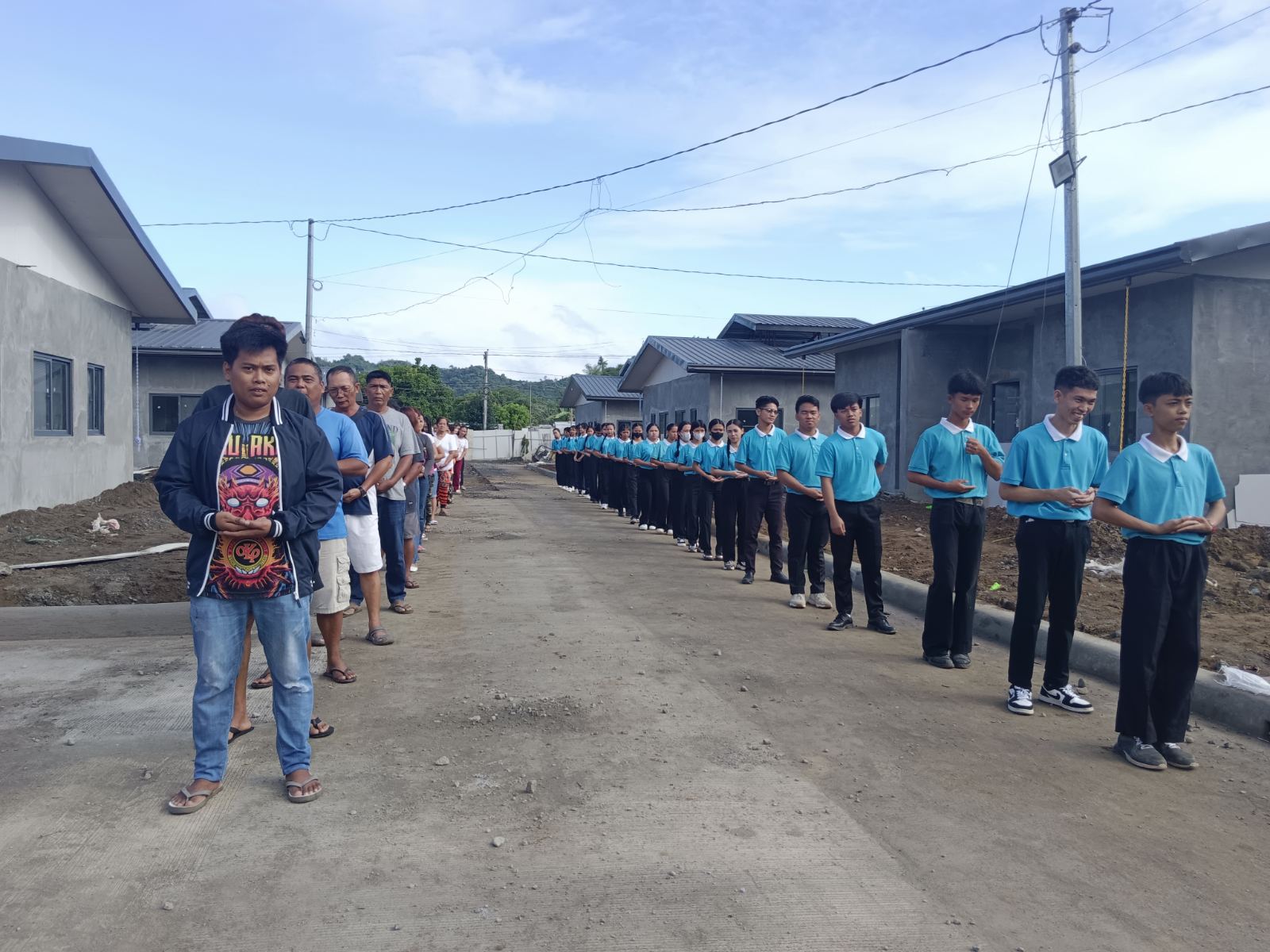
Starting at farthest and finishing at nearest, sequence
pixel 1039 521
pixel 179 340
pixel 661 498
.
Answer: pixel 179 340
pixel 661 498
pixel 1039 521

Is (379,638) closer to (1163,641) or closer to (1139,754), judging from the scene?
(1139,754)

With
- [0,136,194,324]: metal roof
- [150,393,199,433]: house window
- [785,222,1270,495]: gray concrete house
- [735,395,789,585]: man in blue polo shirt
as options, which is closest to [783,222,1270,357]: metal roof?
[785,222,1270,495]: gray concrete house

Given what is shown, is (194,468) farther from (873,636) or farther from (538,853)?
(873,636)

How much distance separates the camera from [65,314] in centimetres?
1444

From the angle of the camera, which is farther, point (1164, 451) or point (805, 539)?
point (805, 539)

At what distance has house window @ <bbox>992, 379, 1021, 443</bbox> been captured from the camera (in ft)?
59.6

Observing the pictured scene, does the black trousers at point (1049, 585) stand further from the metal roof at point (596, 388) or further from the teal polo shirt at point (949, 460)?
the metal roof at point (596, 388)

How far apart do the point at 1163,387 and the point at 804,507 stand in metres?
4.38

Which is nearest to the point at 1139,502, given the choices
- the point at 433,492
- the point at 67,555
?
the point at 67,555

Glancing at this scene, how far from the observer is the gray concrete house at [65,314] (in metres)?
12.5

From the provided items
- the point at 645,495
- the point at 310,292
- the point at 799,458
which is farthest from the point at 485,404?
the point at 799,458

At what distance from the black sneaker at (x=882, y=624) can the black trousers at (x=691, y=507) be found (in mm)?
6093

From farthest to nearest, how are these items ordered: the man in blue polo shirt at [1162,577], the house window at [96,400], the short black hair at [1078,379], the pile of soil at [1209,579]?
the house window at [96,400] < the pile of soil at [1209,579] < the short black hair at [1078,379] < the man in blue polo shirt at [1162,577]

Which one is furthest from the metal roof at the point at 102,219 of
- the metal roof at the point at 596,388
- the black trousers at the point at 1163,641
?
the metal roof at the point at 596,388
